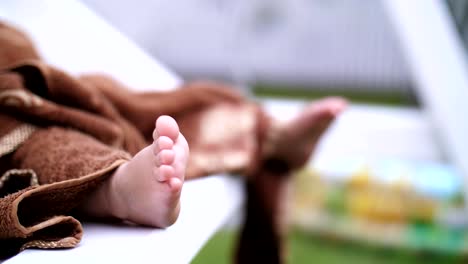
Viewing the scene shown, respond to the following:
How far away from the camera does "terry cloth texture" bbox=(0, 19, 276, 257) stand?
0.44m

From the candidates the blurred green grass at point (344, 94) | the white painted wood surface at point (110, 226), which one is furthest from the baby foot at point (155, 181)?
the blurred green grass at point (344, 94)

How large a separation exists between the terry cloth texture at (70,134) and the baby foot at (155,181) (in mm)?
20

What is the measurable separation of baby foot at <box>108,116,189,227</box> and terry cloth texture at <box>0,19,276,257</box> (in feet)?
0.07

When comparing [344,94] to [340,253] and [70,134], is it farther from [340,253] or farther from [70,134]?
[70,134]

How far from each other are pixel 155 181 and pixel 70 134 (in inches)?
5.7

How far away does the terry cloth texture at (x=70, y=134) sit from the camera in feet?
1.44

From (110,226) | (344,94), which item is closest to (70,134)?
(110,226)

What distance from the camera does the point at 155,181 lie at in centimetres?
43

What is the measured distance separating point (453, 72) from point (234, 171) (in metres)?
0.38

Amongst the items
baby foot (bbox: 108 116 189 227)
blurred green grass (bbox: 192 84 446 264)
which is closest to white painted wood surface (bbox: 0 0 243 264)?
baby foot (bbox: 108 116 189 227)

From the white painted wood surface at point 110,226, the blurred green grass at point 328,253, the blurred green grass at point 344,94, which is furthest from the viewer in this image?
the blurred green grass at point 344,94

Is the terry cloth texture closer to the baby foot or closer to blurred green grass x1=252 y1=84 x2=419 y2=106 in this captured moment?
the baby foot

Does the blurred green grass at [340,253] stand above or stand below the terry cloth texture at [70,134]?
below

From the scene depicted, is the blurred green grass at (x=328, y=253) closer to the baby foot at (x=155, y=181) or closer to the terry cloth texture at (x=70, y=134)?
the terry cloth texture at (x=70, y=134)
